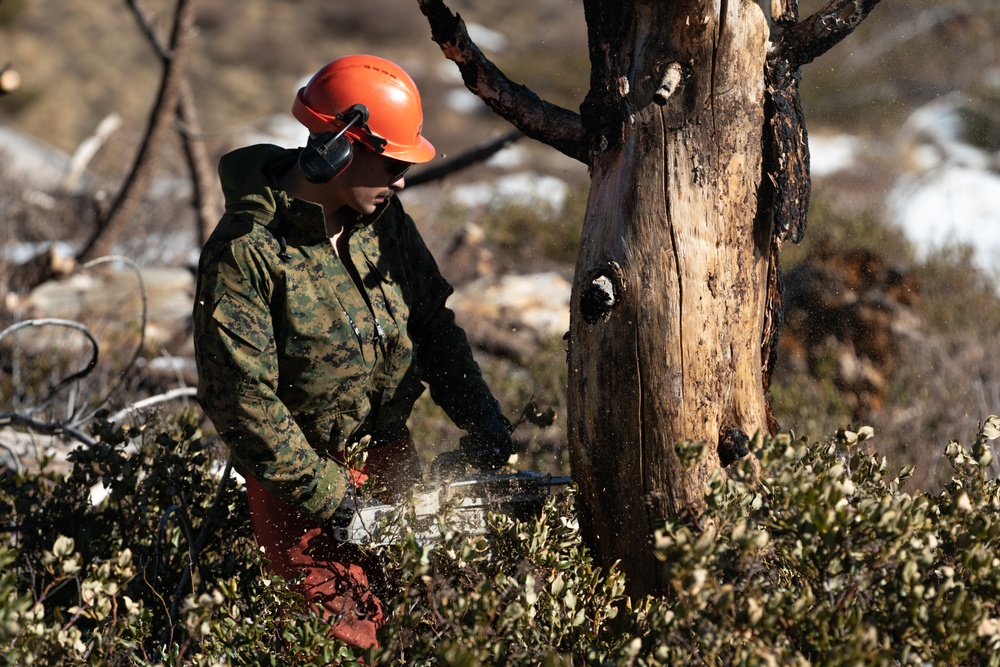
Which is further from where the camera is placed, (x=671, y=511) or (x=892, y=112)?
(x=892, y=112)

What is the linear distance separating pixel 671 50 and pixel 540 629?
1549 mm

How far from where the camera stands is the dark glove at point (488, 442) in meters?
2.94

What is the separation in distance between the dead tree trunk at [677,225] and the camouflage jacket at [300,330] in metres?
0.61

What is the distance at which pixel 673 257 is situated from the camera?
7.90 ft

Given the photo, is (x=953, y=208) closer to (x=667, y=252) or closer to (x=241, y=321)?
(x=667, y=252)

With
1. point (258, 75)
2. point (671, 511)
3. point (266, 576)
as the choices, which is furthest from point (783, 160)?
point (258, 75)

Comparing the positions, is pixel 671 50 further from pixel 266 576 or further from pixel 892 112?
pixel 892 112

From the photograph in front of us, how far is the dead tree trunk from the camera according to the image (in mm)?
2373

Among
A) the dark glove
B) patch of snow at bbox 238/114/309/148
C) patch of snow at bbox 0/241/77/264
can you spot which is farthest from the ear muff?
patch of snow at bbox 238/114/309/148

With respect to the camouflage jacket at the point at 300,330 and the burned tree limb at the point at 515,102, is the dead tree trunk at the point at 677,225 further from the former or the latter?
the camouflage jacket at the point at 300,330

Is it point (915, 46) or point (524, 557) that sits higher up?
point (915, 46)

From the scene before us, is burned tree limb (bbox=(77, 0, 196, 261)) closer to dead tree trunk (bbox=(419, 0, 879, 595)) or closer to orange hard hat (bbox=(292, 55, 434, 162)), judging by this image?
orange hard hat (bbox=(292, 55, 434, 162))

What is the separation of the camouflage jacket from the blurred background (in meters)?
0.92

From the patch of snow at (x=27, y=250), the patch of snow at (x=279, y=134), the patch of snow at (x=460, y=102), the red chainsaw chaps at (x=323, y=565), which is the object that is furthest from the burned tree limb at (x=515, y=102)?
the patch of snow at (x=460, y=102)
